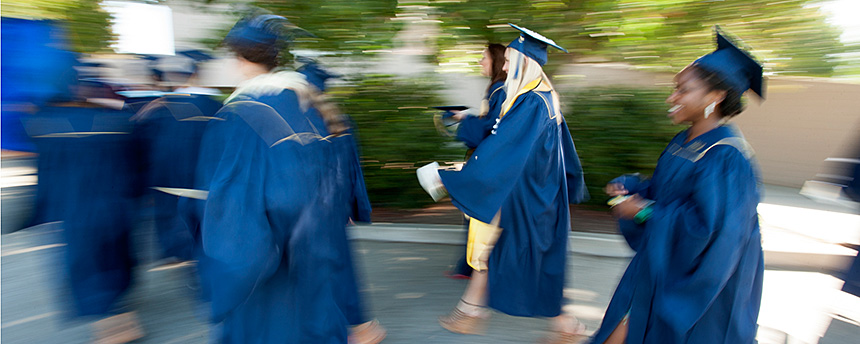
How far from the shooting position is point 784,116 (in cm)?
806

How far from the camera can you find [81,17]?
470 cm

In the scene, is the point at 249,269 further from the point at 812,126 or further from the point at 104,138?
the point at 812,126

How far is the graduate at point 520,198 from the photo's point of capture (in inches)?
103

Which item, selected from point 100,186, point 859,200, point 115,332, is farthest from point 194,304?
point 859,200

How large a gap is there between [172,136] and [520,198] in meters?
2.05

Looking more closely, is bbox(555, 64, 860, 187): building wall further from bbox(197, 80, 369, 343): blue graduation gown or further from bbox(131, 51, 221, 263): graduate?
bbox(131, 51, 221, 263): graduate

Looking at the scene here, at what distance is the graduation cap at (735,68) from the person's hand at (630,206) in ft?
1.76

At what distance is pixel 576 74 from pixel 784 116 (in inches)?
196

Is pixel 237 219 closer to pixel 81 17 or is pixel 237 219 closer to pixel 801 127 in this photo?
pixel 81 17

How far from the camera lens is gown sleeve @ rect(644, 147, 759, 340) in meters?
1.78

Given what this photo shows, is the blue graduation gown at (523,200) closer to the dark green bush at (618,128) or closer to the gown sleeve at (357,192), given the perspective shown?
the gown sleeve at (357,192)

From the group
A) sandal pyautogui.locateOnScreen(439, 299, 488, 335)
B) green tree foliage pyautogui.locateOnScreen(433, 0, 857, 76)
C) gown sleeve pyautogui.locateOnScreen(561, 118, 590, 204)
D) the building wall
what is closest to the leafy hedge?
green tree foliage pyautogui.locateOnScreen(433, 0, 857, 76)

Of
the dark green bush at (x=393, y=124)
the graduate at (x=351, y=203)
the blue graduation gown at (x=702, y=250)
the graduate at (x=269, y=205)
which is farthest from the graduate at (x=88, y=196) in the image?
the blue graduation gown at (x=702, y=250)

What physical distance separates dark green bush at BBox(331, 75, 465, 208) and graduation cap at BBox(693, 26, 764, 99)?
334 cm
